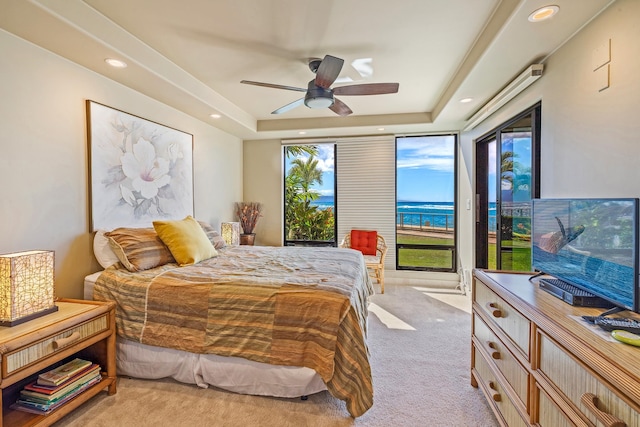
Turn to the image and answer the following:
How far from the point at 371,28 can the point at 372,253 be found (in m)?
3.16

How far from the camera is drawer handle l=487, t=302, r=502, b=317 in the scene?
1653 mm

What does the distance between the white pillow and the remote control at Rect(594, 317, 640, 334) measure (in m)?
2.96

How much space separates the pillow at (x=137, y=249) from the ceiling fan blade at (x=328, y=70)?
6.36 ft

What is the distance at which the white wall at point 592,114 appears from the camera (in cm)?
150

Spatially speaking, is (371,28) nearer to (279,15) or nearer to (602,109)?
(279,15)

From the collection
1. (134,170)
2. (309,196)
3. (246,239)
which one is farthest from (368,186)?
(134,170)

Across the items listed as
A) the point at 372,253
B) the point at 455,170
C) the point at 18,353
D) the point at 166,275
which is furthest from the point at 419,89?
the point at 18,353

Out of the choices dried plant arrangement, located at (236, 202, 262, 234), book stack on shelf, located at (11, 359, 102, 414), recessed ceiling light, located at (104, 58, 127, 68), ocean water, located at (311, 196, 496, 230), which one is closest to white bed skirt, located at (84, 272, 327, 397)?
book stack on shelf, located at (11, 359, 102, 414)

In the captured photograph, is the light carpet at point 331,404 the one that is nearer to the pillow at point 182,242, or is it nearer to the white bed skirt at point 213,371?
the white bed skirt at point 213,371

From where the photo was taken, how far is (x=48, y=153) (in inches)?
84.9

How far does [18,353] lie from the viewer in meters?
1.48

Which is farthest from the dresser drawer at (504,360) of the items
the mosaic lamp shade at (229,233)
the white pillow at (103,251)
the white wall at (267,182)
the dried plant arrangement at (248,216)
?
the white wall at (267,182)

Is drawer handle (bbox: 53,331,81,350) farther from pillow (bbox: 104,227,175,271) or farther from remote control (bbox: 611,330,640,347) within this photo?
remote control (bbox: 611,330,640,347)

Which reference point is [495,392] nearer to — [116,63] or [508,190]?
[508,190]
